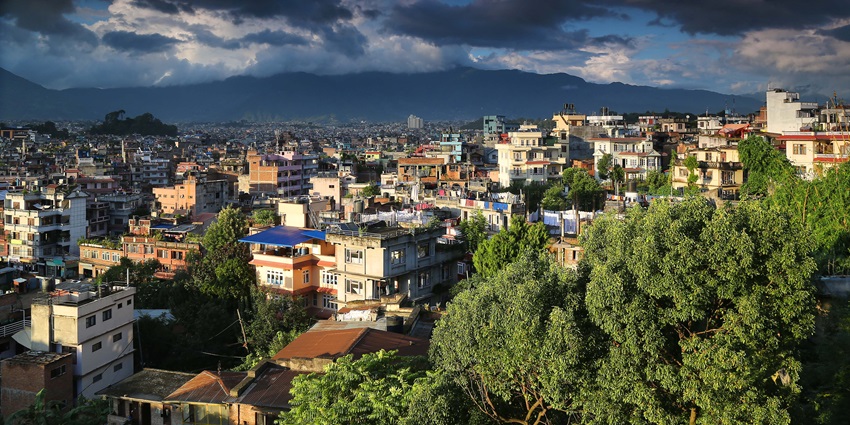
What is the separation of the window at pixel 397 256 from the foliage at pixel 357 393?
1092 centimetres

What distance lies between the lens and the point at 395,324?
15836mm

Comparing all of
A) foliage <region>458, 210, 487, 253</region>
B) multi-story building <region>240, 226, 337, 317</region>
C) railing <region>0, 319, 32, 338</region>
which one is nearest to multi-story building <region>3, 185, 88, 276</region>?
multi-story building <region>240, 226, 337, 317</region>

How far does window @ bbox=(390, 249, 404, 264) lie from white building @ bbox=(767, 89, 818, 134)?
70.6 ft

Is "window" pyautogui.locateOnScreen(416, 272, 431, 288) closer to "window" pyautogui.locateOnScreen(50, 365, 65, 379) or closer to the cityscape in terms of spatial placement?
the cityscape

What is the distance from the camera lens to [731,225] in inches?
334

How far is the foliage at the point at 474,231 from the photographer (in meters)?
25.9

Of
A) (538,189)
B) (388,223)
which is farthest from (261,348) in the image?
(538,189)

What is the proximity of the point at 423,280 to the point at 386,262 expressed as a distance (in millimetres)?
1867

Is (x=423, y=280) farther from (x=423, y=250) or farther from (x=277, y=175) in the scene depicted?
(x=277, y=175)

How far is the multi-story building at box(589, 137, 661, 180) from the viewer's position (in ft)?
136

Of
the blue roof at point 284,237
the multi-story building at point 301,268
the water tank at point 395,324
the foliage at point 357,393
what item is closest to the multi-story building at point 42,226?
the blue roof at point 284,237

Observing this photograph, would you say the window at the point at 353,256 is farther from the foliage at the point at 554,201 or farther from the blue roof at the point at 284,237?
the foliage at the point at 554,201

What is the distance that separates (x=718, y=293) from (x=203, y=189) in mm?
40873

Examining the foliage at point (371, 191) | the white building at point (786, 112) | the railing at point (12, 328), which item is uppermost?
the white building at point (786, 112)
